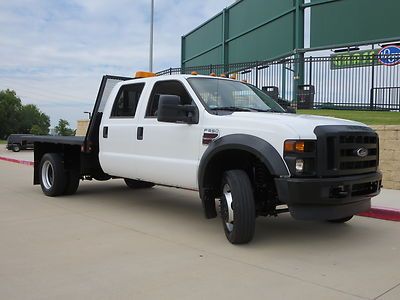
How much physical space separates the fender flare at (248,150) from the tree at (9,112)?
97.9 m

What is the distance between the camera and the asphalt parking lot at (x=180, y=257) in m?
4.08

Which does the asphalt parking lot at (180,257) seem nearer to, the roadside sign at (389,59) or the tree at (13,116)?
the roadside sign at (389,59)

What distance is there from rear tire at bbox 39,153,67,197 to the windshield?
361 cm

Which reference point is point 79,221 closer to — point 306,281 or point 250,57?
point 306,281

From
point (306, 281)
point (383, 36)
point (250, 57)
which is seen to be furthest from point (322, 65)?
point (250, 57)

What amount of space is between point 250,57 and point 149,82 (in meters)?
21.8

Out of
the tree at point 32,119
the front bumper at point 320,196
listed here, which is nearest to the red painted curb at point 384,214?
the front bumper at point 320,196

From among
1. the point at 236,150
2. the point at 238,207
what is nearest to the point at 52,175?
the point at 236,150

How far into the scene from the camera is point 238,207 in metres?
5.26

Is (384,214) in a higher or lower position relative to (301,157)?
lower

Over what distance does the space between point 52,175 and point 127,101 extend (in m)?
2.48

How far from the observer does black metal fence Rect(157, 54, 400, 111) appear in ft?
48.4

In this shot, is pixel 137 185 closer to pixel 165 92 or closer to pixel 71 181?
pixel 71 181

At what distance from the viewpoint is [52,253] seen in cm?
516
